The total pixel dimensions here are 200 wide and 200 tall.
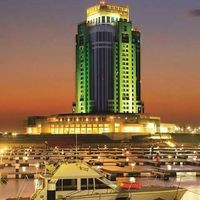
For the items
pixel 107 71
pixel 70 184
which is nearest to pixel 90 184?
pixel 70 184

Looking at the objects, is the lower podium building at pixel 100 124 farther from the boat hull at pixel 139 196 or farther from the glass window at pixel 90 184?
the glass window at pixel 90 184

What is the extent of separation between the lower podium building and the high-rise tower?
20.0 m

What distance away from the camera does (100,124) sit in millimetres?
167375

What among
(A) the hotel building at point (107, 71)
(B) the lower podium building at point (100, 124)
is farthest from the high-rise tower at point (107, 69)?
(B) the lower podium building at point (100, 124)

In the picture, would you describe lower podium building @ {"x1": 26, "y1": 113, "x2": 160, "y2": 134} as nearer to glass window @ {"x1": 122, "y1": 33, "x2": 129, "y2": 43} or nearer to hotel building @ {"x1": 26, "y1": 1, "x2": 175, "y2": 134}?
hotel building @ {"x1": 26, "y1": 1, "x2": 175, "y2": 134}

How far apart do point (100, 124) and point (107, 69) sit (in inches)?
1342

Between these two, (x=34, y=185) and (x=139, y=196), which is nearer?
(x=139, y=196)

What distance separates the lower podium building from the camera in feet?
542

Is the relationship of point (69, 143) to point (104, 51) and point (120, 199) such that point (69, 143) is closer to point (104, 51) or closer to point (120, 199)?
point (104, 51)

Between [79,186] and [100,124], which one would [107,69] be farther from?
[79,186]

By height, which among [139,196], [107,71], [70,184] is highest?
[107,71]

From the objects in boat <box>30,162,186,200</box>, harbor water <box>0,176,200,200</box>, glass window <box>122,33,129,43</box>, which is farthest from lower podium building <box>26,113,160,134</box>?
boat <box>30,162,186,200</box>

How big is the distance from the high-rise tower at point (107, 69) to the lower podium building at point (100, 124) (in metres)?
20.0

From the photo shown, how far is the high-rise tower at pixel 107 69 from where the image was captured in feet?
629
